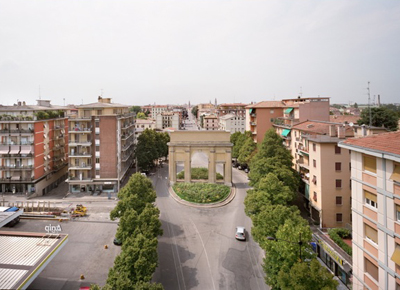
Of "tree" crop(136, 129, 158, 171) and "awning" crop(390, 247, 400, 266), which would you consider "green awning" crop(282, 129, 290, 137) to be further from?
"awning" crop(390, 247, 400, 266)

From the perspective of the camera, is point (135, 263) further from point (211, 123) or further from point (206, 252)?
point (211, 123)

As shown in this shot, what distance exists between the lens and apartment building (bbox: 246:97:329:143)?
52906 mm

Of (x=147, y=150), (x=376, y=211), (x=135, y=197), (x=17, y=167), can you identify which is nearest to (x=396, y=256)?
(x=376, y=211)

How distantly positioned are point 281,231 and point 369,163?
7595mm

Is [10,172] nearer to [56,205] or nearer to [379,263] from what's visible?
[56,205]

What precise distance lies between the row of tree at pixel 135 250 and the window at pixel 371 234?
1331 cm

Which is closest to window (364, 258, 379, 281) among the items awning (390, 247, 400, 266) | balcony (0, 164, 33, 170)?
awning (390, 247, 400, 266)

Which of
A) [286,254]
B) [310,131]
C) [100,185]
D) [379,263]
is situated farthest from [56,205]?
[379,263]

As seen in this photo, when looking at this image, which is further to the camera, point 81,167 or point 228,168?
point 228,168

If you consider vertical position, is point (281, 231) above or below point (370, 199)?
below

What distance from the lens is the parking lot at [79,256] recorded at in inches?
953

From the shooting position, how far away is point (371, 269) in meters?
16.6

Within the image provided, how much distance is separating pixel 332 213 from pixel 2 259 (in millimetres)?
32090

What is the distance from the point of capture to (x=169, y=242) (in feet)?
102
